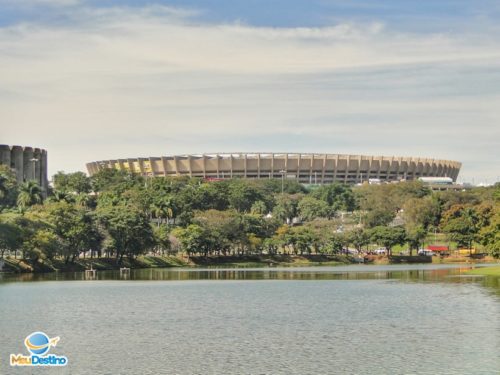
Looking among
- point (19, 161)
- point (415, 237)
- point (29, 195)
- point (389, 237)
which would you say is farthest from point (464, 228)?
point (19, 161)

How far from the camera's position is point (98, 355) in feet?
135

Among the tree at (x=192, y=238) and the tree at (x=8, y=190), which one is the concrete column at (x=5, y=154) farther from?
the tree at (x=192, y=238)

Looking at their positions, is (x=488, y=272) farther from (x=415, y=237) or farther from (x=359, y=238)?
(x=359, y=238)

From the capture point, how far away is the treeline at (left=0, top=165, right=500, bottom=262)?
10975cm

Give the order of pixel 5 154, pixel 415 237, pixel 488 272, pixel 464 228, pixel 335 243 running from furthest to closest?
1. pixel 5 154
2. pixel 464 228
3. pixel 415 237
4. pixel 335 243
5. pixel 488 272

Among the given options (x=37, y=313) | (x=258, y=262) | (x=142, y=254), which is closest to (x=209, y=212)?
(x=258, y=262)

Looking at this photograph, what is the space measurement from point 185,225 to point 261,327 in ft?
333

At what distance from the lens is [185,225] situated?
151000 mm

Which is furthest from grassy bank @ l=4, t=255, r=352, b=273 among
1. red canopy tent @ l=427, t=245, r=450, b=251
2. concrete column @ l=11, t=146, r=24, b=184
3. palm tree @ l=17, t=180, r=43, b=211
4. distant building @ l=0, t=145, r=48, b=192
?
concrete column @ l=11, t=146, r=24, b=184

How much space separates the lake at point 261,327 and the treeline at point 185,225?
28178 mm

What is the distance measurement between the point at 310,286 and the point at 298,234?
67.1 meters

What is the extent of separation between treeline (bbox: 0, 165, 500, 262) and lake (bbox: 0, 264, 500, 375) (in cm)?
2818

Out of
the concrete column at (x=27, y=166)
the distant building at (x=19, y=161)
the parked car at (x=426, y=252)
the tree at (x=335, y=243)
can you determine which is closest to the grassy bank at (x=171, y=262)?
the tree at (x=335, y=243)

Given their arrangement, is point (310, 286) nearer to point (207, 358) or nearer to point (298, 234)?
point (207, 358)
